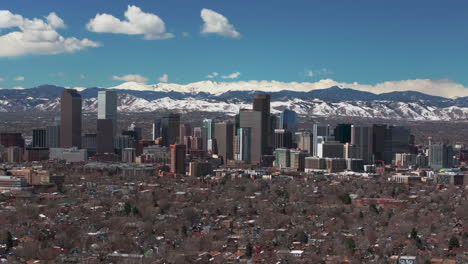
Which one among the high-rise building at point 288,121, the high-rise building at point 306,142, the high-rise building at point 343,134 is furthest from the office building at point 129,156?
the high-rise building at point 288,121

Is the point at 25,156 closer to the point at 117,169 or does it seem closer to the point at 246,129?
the point at 117,169

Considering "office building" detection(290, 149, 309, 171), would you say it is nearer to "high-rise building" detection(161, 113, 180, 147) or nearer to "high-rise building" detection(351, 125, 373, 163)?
"high-rise building" detection(351, 125, 373, 163)

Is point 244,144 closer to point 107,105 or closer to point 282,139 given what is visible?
point 282,139

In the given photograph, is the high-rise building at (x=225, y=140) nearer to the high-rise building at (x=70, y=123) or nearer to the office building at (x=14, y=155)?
the high-rise building at (x=70, y=123)

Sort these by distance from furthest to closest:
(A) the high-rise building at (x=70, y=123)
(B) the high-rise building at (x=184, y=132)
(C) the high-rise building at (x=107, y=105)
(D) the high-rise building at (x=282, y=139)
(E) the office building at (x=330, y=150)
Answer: (C) the high-rise building at (x=107, y=105)
(B) the high-rise building at (x=184, y=132)
(D) the high-rise building at (x=282, y=139)
(A) the high-rise building at (x=70, y=123)
(E) the office building at (x=330, y=150)

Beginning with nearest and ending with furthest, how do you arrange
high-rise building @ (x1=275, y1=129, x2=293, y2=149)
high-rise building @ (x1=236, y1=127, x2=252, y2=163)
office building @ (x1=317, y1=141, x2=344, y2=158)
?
1. office building @ (x1=317, y1=141, x2=344, y2=158)
2. high-rise building @ (x1=236, y1=127, x2=252, y2=163)
3. high-rise building @ (x1=275, y1=129, x2=293, y2=149)

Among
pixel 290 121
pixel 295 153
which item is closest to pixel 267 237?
pixel 295 153

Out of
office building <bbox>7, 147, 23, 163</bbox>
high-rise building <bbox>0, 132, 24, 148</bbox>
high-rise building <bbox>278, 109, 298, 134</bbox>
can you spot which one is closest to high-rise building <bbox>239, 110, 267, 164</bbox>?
office building <bbox>7, 147, 23, 163</bbox>
